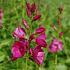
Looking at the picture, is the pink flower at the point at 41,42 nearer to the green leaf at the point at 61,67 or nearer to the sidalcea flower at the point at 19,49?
the sidalcea flower at the point at 19,49

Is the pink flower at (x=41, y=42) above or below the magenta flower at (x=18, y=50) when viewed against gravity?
above

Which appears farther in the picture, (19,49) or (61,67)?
(61,67)

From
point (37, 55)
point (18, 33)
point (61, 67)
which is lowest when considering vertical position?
point (61, 67)

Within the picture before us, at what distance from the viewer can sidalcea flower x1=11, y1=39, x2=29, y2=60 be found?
1.99 m

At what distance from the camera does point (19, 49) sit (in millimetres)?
2004

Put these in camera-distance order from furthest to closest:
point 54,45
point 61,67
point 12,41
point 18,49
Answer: point 61,67 < point 12,41 < point 54,45 < point 18,49

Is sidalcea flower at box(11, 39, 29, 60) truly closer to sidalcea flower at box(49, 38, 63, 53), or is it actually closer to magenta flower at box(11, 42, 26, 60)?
magenta flower at box(11, 42, 26, 60)

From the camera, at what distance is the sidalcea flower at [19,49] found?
199 cm

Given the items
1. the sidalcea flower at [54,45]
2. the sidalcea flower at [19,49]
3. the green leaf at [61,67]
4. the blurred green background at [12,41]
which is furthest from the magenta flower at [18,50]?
the green leaf at [61,67]

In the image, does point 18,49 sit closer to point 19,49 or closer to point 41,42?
point 19,49

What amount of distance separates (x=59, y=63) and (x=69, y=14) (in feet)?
7.15

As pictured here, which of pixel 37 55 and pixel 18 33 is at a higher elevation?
pixel 18 33

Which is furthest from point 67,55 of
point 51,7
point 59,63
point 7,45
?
point 51,7

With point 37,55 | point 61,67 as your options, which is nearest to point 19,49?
point 37,55
